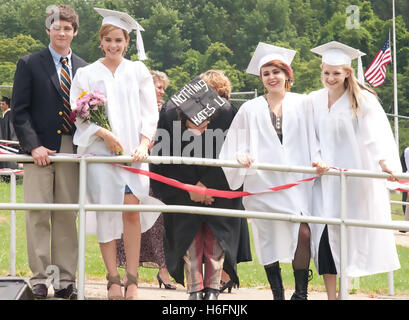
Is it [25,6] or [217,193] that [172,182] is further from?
[25,6]

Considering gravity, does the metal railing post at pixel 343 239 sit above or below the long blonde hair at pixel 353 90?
below

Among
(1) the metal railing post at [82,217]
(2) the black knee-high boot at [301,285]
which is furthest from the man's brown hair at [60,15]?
(2) the black knee-high boot at [301,285]

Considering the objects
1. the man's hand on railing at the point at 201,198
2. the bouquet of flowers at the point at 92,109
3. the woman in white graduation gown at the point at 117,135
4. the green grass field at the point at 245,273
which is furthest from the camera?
the green grass field at the point at 245,273

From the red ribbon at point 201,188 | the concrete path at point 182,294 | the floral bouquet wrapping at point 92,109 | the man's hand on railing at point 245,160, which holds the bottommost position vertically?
the concrete path at point 182,294

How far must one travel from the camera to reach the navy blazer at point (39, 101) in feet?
21.7

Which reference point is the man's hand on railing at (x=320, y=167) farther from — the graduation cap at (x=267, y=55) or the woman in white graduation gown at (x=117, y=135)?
the woman in white graduation gown at (x=117, y=135)

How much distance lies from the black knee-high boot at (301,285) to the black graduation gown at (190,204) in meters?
0.55

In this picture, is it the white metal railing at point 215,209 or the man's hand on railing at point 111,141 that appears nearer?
the white metal railing at point 215,209

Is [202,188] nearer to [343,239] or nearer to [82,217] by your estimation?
[82,217]

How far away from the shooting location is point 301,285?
643 centimetres

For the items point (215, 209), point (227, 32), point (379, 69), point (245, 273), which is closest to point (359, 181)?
point (215, 209)

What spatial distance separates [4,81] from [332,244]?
185 ft

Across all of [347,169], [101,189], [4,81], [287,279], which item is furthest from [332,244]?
[4,81]

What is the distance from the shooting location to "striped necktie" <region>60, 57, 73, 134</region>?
6.67 metres
